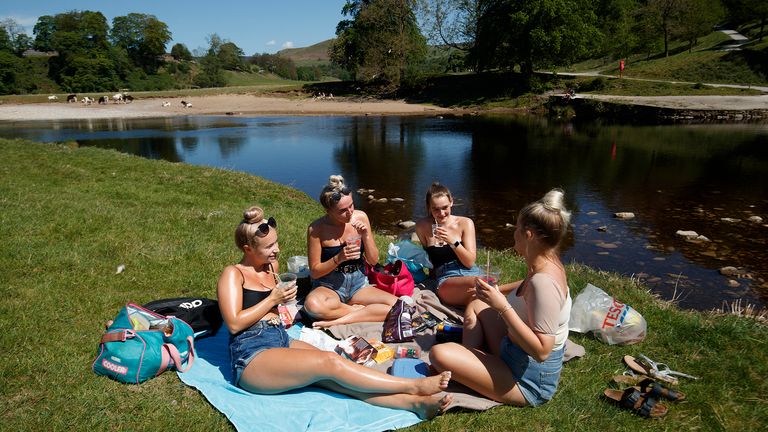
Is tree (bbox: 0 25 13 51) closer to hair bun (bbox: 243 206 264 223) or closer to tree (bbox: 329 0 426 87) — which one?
tree (bbox: 329 0 426 87)

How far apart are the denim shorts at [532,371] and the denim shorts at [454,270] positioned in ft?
6.67

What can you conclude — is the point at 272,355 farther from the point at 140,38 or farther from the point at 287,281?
the point at 140,38

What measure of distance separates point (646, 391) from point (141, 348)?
4707 millimetres

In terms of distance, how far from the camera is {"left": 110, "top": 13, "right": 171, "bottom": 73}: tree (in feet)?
305

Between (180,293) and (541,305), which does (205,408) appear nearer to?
(180,293)

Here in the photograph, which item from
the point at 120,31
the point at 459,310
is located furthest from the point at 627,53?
the point at 120,31

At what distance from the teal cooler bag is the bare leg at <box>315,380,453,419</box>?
6.08 ft

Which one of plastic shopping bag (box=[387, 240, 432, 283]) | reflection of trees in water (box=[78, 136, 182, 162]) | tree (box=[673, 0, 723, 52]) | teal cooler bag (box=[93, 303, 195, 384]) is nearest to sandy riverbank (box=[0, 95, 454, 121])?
reflection of trees in water (box=[78, 136, 182, 162])

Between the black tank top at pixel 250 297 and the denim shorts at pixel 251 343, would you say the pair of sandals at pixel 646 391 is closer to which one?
the denim shorts at pixel 251 343

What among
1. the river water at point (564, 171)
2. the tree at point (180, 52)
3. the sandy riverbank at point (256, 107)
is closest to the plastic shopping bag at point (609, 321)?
the river water at point (564, 171)

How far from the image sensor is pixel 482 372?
410cm

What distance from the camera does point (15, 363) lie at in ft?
14.7

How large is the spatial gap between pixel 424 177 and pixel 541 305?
16.1 m

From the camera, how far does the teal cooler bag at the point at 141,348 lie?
4387mm
